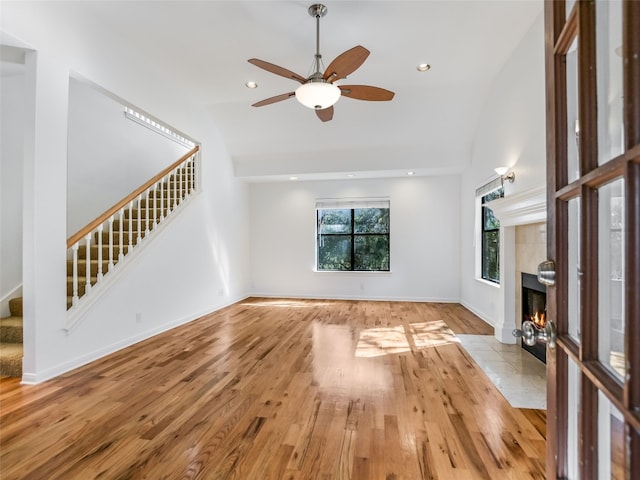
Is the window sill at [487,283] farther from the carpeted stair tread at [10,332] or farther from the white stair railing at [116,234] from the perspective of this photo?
the carpeted stair tread at [10,332]

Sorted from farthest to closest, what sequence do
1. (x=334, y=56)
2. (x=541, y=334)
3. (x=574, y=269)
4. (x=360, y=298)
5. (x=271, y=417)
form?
(x=360, y=298) < (x=334, y=56) < (x=271, y=417) < (x=541, y=334) < (x=574, y=269)

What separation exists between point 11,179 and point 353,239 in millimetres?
5463

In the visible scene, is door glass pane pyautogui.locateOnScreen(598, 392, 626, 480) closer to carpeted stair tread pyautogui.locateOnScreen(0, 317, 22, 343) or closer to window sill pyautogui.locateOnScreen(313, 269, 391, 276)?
carpeted stair tread pyautogui.locateOnScreen(0, 317, 22, 343)

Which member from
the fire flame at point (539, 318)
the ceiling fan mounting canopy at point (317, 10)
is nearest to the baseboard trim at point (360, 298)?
the fire flame at point (539, 318)

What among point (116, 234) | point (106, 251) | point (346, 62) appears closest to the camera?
point (346, 62)

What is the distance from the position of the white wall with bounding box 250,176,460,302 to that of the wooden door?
5692 millimetres

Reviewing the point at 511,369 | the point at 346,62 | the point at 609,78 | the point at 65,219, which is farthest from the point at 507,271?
the point at 65,219

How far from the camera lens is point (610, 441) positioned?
0.60 meters

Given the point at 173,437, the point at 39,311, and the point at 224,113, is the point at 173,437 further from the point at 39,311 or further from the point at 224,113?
the point at 224,113

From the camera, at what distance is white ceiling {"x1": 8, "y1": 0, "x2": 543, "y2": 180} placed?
3002 mm

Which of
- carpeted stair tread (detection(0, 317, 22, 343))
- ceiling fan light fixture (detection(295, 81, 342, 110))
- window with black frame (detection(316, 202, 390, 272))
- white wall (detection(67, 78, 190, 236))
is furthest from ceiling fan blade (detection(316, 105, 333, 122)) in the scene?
carpeted stair tread (detection(0, 317, 22, 343))

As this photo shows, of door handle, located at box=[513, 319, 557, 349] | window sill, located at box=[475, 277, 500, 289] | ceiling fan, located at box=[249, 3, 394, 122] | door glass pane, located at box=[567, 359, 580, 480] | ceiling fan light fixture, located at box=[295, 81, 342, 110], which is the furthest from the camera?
window sill, located at box=[475, 277, 500, 289]

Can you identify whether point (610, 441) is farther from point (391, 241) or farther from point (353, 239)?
point (353, 239)

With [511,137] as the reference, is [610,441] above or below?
below
